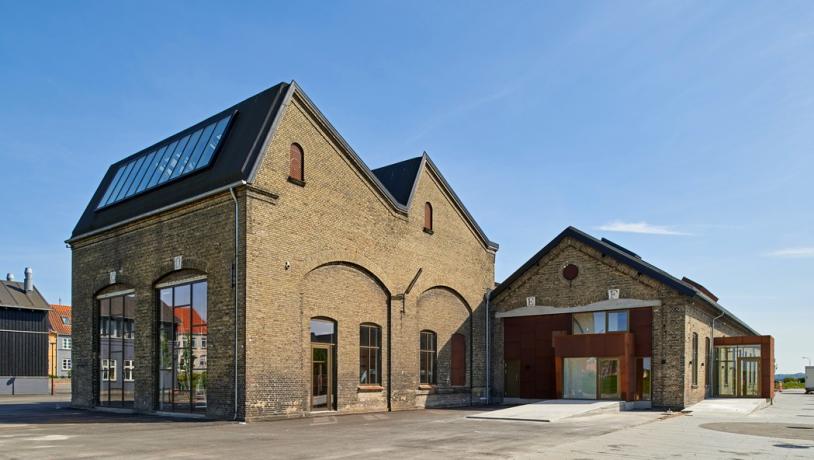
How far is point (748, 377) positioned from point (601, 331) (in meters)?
9.61

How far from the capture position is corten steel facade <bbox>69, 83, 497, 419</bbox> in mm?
19594

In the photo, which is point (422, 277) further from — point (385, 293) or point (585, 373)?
point (585, 373)

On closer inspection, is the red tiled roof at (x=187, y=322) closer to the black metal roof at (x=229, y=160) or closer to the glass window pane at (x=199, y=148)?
the black metal roof at (x=229, y=160)

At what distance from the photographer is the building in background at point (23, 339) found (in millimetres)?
43031

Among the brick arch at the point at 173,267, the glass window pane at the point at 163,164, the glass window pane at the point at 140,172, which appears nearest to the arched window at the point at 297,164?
the brick arch at the point at 173,267

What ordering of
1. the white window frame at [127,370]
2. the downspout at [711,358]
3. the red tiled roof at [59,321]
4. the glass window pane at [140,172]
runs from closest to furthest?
the white window frame at [127,370]
the glass window pane at [140,172]
the downspout at [711,358]
the red tiled roof at [59,321]

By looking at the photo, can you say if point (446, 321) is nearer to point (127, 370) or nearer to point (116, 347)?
point (127, 370)

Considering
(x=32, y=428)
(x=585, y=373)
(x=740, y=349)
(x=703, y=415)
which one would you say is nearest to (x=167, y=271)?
(x=32, y=428)

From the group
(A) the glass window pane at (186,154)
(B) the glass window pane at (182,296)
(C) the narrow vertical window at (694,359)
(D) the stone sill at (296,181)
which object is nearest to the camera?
(D) the stone sill at (296,181)

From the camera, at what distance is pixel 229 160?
20.8 metres

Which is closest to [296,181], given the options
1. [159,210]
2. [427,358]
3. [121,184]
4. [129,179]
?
[159,210]

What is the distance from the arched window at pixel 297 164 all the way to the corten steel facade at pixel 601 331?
12.6 metres

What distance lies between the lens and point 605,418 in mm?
21609

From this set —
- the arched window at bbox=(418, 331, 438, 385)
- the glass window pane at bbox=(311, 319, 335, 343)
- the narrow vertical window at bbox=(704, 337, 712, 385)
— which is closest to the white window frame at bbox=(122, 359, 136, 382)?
the glass window pane at bbox=(311, 319, 335, 343)
